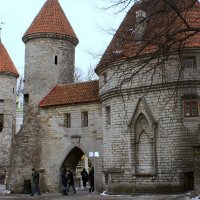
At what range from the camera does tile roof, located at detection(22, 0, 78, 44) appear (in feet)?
80.3

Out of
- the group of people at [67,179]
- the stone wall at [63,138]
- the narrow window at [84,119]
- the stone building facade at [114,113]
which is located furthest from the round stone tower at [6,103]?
the group of people at [67,179]

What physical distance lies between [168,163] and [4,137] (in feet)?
67.5

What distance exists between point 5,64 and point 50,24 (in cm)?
980

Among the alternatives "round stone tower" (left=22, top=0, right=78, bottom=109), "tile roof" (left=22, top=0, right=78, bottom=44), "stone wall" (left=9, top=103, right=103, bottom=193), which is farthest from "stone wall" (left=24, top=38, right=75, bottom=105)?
"stone wall" (left=9, top=103, right=103, bottom=193)

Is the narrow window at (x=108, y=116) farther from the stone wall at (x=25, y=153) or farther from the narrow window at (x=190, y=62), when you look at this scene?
the stone wall at (x=25, y=153)

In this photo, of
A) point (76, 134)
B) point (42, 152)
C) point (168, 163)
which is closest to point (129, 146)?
point (168, 163)

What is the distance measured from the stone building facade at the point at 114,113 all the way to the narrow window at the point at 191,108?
1.7 inches

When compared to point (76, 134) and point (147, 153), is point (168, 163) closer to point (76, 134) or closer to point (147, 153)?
point (147, 153)

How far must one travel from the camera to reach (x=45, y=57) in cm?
2441

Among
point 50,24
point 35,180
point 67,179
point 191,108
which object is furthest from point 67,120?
point 191,108

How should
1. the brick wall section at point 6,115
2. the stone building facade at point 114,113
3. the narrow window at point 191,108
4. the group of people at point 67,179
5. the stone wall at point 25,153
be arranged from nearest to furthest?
the stone building facade at point 114,113 → the narrow window at point 191,108 → the group of people at point 67,179 → the stone wall at point 25,153 → the brick wall section at point 6,115

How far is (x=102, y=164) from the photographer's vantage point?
20328mm

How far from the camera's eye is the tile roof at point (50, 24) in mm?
24484

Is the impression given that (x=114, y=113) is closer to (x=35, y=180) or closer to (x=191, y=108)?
(x=191, y=108)
